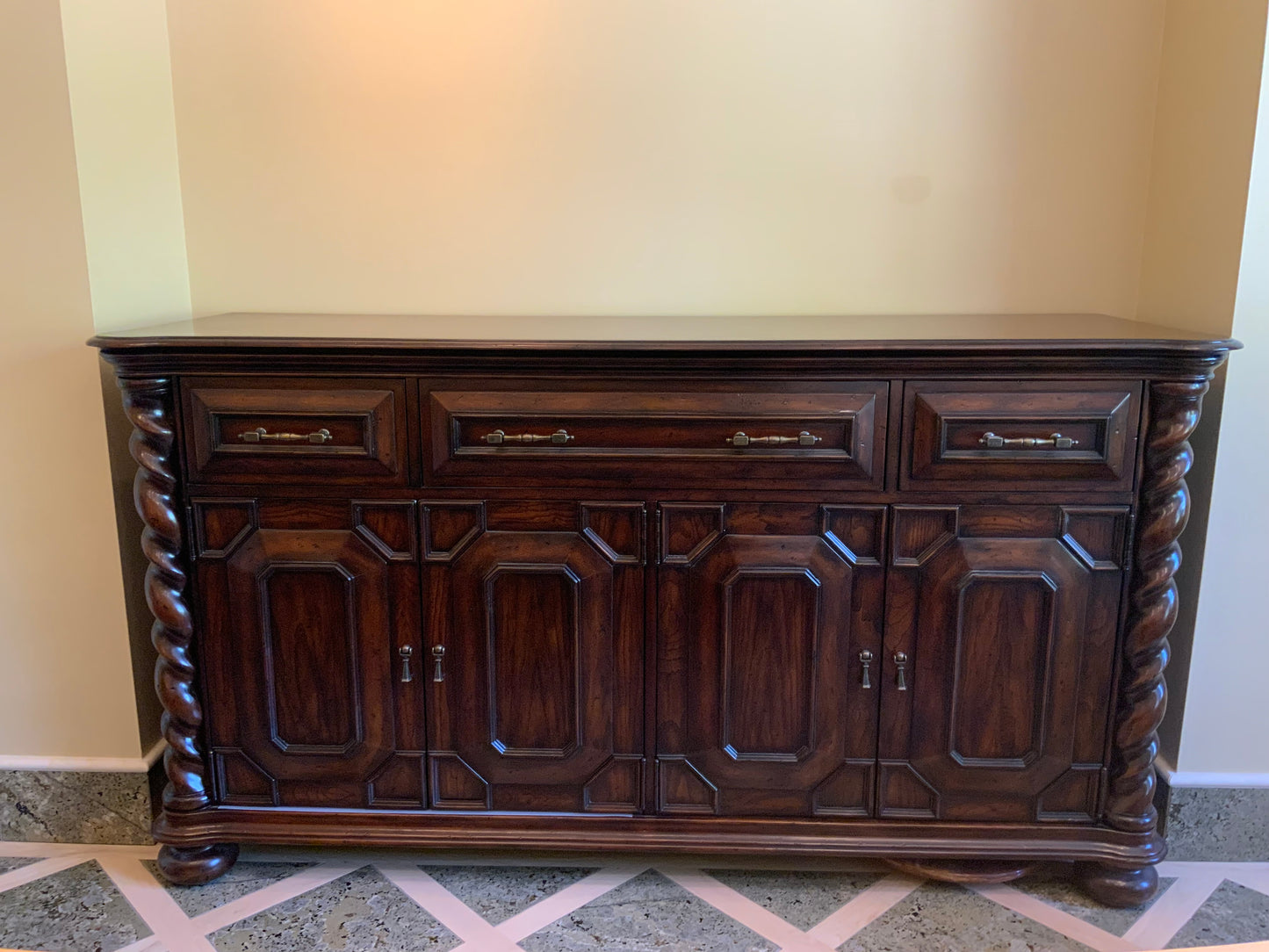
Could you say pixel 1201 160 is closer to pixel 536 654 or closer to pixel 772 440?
pixel 772 440

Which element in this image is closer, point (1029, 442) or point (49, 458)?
point (1029, 442)

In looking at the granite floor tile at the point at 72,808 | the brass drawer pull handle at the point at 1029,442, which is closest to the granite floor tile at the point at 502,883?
the granite floor tile at the point at 72,808

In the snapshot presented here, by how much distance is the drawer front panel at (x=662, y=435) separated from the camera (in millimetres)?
1538

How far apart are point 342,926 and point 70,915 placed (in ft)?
1.72

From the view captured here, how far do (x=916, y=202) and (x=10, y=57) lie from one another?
1.83m

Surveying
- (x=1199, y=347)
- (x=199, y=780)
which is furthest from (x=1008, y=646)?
(x=199, y=780)

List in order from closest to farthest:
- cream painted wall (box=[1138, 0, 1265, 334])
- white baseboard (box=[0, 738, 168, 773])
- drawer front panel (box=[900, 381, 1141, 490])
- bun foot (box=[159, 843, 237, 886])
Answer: drawer front panel (box=[900, 381, 1141, 490]) < cream painted wall (box=[1138, 0, 1265, 334]) < bun foot (box=[159, 843, 237, 886]) < white baseboard (box=[0, 738, 168, 773])

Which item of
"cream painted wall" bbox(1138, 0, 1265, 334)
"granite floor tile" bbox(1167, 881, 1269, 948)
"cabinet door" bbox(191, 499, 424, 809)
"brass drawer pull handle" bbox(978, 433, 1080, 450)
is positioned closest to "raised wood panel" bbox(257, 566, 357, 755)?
"cabinet door" bbox(191, 499, 424, 809)

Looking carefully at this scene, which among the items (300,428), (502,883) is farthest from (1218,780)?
(300,428)

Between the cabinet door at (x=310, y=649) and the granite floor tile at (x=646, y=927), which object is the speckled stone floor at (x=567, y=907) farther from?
the cabinet door at (x=310, y=649)

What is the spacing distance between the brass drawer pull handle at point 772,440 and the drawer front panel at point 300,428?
597 mm

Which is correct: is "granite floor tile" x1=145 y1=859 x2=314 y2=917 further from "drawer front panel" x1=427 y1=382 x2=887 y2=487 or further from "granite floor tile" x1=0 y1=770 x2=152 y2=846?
"drawer front panel" x1=427 y1=382 x2=887 y2=487

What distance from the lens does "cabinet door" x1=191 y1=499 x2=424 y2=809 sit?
5.32ft

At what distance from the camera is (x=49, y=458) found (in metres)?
1.77
